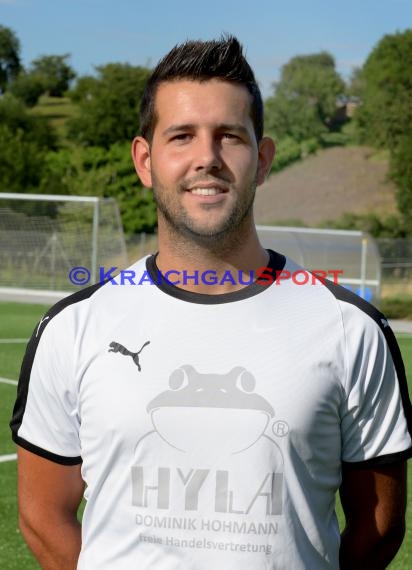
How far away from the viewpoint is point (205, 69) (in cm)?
265

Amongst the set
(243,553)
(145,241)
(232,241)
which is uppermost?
(232,241)

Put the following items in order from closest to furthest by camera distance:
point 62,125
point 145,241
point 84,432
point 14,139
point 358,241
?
point 84,432
point 358,241
point 145,241
point 14,139
point 62,125

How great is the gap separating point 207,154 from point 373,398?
2.32 ft

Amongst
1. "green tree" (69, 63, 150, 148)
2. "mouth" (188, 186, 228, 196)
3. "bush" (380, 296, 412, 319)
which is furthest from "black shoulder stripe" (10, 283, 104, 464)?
"green tree" (69, 63, 150, 148)

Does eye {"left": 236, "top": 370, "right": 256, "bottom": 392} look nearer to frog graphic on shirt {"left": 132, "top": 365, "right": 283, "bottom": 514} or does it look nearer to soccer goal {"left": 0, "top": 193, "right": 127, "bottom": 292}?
frog graphic on shirt {"left": 132, "top": 365, "right": 283, "bottom": 514}

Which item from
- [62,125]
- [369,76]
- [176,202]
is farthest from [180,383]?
[62,125]

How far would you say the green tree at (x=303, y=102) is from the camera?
92.5m

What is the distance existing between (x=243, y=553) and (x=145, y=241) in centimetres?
3382

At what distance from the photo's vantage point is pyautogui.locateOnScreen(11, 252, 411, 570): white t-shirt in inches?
98.3

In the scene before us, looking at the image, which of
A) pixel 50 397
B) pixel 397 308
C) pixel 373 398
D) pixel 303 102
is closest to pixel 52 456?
pixel 50 397

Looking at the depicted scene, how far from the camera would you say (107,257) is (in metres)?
27.5

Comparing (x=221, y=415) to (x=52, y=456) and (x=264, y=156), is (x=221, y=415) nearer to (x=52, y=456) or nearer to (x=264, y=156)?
(x=52, y=456)

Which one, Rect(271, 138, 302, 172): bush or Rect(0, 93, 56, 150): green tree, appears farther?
Rect(271, 138, 302, 172): bush

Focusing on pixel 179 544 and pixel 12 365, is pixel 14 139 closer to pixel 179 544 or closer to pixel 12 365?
pixel 12 365
